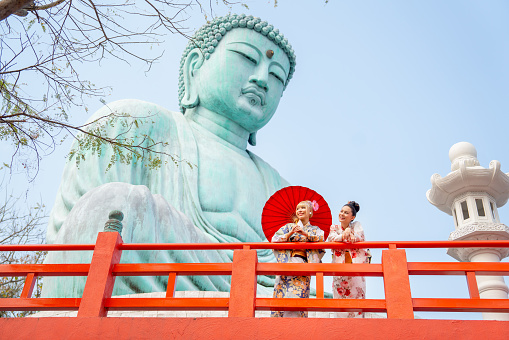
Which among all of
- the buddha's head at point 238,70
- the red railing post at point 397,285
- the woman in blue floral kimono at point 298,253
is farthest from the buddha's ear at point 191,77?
the red railing post at point 397,285

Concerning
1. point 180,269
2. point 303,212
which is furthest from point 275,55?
point 180,269

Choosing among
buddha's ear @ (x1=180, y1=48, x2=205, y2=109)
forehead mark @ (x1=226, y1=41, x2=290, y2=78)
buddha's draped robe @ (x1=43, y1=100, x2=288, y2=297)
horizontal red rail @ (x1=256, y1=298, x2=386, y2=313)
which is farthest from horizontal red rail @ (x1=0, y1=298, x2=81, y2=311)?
forehead mark @ (x1=226, y1=41, x2=290, y2=78)

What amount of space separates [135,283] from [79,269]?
214 cm

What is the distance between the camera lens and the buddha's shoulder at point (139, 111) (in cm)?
856

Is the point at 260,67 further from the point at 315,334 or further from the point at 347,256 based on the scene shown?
the point at 315,334

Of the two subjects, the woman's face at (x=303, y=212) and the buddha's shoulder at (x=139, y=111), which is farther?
the buddha's shoulder at (x=139, y=111)

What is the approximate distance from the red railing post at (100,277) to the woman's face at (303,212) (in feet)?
4.27

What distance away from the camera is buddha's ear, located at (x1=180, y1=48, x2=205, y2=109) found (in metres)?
9.62

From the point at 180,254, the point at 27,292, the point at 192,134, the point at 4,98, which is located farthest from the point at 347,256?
the point at 192,134

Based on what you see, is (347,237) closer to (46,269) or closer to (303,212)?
(303,212)

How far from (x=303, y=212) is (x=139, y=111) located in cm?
459

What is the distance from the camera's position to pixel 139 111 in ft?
28.5

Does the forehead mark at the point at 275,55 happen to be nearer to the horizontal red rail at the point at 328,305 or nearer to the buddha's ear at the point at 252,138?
the buddha's ear at the point at 252,138

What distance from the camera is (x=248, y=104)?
30.4 feet
